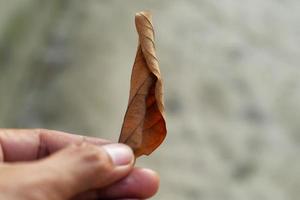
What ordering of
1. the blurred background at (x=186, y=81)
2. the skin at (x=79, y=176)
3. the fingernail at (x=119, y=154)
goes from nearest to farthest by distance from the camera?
1. the skin at (x=79, y=176)
2. the fingernail at (x=119, y=154)
3. the blurred background at (x=186, y=81)

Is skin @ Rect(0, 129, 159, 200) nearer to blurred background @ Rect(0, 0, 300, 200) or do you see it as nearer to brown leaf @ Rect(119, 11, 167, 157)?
brown leaf @ Rect(119, 11, 167, 157)

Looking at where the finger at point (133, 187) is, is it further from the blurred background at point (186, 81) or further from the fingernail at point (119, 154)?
the blurred background at point (186, 81)

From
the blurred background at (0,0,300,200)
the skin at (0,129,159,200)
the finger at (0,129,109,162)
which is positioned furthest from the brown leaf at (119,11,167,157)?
the blurred background at (0,0,300,200)

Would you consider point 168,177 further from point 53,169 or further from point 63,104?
point 53,169

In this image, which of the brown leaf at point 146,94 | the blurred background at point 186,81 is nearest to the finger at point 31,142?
the brown leaf at point 146,94

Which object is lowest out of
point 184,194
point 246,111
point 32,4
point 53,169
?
point 184,194

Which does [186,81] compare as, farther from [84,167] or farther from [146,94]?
[84,167]

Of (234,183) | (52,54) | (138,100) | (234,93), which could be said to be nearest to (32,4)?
(52,54)
